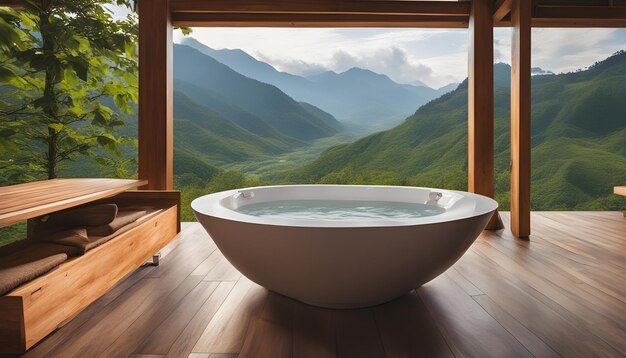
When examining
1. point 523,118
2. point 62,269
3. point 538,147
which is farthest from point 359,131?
point 62,269

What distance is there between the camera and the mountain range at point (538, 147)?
7285mm

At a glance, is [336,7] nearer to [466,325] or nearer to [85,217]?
[85,217]

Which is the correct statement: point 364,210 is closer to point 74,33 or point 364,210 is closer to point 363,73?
point 74,33

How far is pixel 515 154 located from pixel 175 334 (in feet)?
8.84

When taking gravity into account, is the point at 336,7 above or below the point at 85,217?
above

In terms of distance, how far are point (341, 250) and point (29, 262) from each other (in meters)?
1.04

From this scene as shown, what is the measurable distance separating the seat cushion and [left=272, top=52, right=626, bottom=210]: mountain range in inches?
279

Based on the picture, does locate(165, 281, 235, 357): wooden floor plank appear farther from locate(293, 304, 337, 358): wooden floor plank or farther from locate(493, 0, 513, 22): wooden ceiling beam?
locate(493, 0, 513, 22): wooden ceiling beam

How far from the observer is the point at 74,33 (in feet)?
10.3

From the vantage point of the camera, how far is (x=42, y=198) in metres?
1.65

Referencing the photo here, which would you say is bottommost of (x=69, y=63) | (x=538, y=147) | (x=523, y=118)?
(x=523, y=118)

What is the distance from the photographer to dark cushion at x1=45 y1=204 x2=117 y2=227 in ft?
5.99

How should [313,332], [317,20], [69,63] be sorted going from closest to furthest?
1. [313,332]
2. [69,63]
3. [317,20]

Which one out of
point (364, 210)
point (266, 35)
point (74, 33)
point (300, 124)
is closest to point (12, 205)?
point (364, 210)
